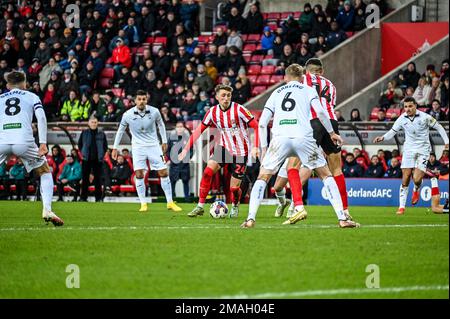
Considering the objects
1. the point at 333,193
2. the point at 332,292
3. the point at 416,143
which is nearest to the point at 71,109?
the point at 416,143

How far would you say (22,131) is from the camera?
1404cm

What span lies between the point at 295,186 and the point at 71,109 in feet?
57.1

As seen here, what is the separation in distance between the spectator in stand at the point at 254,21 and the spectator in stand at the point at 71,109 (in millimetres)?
6252

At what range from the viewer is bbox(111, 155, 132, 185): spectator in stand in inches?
1087

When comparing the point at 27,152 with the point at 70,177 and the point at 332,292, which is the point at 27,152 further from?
the point at 70,177

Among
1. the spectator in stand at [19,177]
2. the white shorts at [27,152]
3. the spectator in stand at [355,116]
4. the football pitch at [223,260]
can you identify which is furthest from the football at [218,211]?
the spectator in stand at [19,177]

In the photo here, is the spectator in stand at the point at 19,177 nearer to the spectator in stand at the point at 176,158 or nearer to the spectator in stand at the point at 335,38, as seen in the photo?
the spectator in stand at the point at 176,158

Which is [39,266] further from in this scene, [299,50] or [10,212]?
[299,50]

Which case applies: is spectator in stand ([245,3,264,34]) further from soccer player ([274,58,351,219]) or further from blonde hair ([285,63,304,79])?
blonde hair ([285,63,304,79])

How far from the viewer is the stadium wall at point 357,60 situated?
96.3ft

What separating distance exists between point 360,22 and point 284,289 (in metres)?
23.3

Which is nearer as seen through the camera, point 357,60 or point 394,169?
point 394,169

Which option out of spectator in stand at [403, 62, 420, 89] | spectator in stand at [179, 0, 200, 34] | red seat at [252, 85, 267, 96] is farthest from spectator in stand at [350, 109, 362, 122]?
spectator in stand at [179, 0, 200, 34]
